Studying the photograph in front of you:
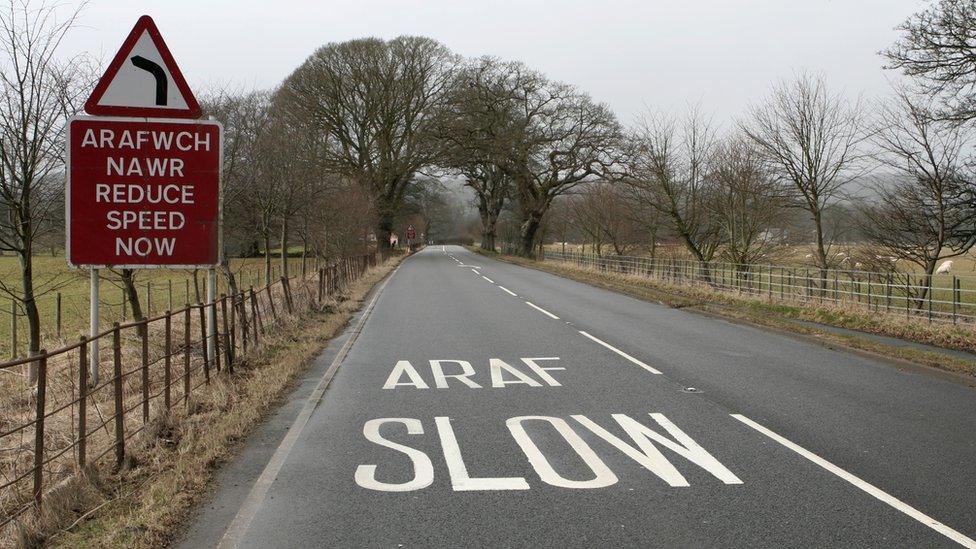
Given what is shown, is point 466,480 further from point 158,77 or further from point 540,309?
point 540,309

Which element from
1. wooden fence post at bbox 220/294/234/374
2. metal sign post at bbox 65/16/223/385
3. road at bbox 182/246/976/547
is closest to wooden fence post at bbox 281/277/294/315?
road at bbox 182/246/976/547

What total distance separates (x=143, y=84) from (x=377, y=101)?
133ft

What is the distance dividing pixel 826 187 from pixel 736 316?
32.0 feet

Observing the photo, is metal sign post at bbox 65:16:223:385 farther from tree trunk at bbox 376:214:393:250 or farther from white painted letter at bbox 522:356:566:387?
tree trunk at bbox 376:214:393:250

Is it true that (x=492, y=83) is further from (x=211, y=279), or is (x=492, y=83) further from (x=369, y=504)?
(x=369, y=504)

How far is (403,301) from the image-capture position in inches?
835

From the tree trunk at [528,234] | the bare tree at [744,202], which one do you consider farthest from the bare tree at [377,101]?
the bare tree at [744,202]

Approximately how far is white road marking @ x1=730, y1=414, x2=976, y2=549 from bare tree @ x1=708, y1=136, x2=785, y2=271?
71.4 feet

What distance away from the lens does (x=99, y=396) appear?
862 centimetres

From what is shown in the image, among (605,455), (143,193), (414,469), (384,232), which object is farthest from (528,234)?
(414,469)

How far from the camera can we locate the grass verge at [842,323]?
11.3m

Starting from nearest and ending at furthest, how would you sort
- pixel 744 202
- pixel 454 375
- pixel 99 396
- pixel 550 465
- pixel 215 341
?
pixel 550 465, pixel 99 396, pixel 215 341, pixel 454 375, pixel 744 202

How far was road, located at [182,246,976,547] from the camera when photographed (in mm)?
4258

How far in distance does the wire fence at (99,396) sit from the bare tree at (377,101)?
3140 cm
